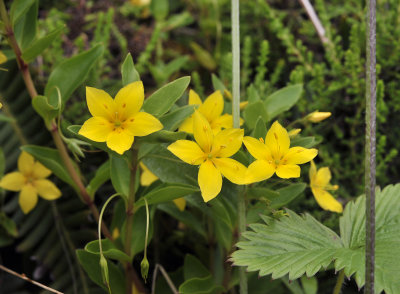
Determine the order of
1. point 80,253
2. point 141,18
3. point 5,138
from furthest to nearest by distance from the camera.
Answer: point 141,18 → point 5,138 → point 80,253

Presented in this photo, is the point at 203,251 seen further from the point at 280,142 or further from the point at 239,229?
the point at 280,142

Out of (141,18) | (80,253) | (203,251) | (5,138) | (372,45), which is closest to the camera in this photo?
(372,45)

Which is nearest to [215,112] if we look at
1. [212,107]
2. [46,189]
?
[212,107]

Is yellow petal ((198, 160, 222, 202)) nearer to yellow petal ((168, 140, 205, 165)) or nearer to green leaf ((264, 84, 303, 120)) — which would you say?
yellow petal ((168, 140, 205, 165))

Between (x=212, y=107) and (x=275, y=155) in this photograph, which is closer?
(x=275, y=155)

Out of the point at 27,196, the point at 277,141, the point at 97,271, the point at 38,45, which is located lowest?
the point at 97,271

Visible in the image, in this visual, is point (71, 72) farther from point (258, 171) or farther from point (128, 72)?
point (258, 171)

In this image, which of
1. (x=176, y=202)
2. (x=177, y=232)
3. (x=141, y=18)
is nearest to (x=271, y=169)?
(x=176, y=202)
